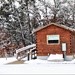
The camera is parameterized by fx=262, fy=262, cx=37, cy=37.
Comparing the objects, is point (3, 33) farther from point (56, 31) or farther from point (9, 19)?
point (56, 31)

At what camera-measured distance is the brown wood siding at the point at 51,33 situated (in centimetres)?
2345

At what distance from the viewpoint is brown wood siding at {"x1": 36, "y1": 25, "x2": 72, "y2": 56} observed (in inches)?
923

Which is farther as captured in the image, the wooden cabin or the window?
the window

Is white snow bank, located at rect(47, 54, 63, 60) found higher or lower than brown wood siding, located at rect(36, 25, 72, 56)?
lower

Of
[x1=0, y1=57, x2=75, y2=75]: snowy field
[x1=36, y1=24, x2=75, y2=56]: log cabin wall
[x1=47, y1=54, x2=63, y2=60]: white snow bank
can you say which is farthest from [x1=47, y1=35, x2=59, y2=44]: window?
[x1=0, y1=57, x2=75, y2=75]: snowy field

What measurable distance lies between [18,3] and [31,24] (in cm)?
418

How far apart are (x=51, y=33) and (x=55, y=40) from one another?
0.75m

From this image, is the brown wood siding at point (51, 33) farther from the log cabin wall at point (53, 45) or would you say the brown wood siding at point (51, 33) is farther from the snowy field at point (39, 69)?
the snowy field at point (39, 69)

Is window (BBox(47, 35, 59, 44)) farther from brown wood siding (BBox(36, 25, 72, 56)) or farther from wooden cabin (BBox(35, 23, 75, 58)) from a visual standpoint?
brown wood siding (BBox(36, 25, 72, 56))

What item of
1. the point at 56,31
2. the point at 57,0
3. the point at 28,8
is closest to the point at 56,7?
the point at 57,0

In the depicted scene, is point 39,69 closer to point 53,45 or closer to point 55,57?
point 55,57

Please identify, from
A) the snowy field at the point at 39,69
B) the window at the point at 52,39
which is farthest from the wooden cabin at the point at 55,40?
the snowy field at the point at 39,69

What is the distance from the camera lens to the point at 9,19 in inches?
1599

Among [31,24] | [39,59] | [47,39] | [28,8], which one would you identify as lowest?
[39,59]
